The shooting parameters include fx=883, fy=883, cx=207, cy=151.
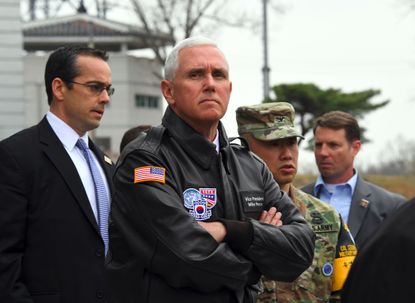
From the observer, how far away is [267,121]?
465 cm

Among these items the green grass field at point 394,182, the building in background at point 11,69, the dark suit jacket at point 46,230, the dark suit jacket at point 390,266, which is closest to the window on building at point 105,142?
the green grass field at point 394,182

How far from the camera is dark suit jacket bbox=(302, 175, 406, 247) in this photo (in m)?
6.07

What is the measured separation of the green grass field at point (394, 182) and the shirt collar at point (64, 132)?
19.8 m

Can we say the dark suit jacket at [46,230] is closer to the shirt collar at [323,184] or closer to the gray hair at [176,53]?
the gray hair at [176,53]

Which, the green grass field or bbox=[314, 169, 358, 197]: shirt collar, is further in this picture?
the green grass field

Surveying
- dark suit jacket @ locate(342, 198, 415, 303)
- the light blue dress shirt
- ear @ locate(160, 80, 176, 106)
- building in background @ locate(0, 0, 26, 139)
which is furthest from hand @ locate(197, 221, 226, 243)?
building in background @ locate(0, 0, 26, 139)

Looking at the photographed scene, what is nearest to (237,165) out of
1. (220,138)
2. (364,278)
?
(220,138)

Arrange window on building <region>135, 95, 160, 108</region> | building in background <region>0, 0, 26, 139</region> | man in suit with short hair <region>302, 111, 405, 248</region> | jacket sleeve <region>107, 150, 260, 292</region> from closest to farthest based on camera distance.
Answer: jacket sleeve <region>107, 150, 260, 292</region>, man in suit with short hair <region>302, 111, 405, 248</region>, building in background <region>0, 0, 26, 139</region>, window on building <region>135, 95, 160, 108</region>

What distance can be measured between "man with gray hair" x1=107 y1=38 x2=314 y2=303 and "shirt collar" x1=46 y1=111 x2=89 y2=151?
96cm

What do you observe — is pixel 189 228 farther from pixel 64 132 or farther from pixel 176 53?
pixel 64 132

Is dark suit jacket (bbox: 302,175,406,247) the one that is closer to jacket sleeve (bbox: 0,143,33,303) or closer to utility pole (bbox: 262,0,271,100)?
jacket sleeve (bbox: 0,143,33,303)

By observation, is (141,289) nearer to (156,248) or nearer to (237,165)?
(156,248)

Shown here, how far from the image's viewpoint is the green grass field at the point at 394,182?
24702 millimetres

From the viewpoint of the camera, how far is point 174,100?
3627 mm
